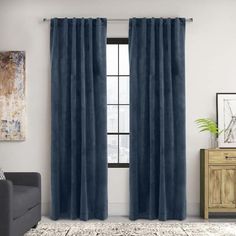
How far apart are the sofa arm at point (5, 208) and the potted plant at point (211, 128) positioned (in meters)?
2.94

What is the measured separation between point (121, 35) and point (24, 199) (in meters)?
2.78

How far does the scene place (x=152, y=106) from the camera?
681cm

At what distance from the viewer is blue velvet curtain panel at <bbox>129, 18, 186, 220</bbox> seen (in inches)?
267

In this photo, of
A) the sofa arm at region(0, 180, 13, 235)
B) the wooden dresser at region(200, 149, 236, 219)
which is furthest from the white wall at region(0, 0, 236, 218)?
the sofa arm at region(0, 180, 13, 235)

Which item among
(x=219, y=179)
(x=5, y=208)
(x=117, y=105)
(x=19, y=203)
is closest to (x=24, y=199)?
(x=19, y=203)

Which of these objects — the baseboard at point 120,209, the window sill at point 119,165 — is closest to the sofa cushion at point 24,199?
the baseboard at point 120,209

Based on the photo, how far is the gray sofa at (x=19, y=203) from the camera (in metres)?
4.75

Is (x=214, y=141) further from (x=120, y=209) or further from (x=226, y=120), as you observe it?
(x=120, y=209)

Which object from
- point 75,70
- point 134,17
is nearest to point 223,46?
point 134,17

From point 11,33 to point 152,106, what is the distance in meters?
2.09

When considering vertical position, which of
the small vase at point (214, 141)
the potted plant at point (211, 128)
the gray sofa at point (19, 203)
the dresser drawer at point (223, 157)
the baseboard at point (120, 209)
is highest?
the potted plant at point (211, 128)

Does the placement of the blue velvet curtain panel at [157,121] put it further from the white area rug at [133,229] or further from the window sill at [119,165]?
the white area rug at [133,229]

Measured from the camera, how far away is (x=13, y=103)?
6.99 m

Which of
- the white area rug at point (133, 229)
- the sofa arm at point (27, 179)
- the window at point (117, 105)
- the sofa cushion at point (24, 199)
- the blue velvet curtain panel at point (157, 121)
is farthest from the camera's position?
the window at point (117, 105)
